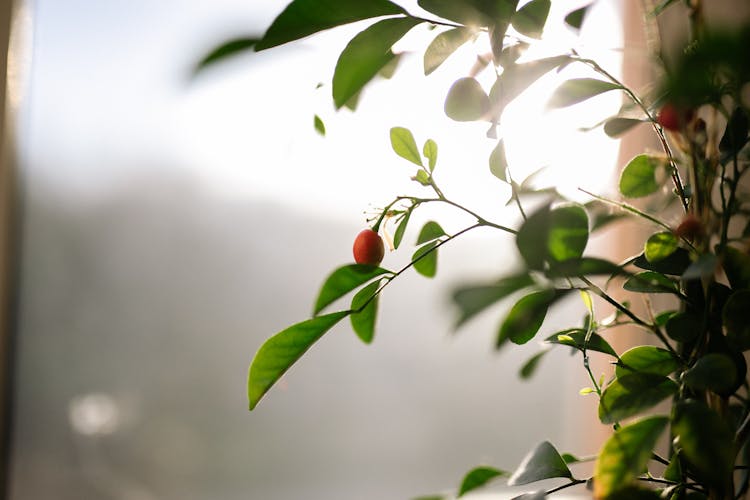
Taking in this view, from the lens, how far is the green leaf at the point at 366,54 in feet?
1.30

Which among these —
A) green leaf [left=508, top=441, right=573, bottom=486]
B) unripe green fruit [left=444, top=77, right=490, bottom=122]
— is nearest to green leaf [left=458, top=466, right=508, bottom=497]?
green leaf [left=508, top=441, right=573, bottom=486]

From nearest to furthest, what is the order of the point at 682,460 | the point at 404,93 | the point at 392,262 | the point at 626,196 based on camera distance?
the point at 682,460 < the point at 626,196 < the point at 404,93 < the point at 392,262

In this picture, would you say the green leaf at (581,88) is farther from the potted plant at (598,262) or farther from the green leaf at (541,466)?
the green leaf at (541,466)

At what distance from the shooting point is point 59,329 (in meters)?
1.43

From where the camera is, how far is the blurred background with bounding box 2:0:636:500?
4.63 feet

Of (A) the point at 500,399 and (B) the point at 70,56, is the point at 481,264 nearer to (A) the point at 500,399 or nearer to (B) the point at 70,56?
(A) the point at 500,399

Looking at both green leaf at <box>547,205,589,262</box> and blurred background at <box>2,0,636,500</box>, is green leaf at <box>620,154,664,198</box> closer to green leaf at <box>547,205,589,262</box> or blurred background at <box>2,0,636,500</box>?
green leaf at <box>547,205,589,262</box>

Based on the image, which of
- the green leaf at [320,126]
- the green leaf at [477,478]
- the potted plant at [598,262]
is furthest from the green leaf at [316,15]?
the green leaf at [477,478]

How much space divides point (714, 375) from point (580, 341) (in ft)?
0.43

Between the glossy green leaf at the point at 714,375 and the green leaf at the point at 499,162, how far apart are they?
0.19 meters

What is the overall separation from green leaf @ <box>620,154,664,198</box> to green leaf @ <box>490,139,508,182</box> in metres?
0.17

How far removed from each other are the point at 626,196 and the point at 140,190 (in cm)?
117

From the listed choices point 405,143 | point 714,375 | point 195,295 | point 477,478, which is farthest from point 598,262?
point 195,295

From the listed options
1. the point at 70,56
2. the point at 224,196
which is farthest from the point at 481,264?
the point at 70,56
